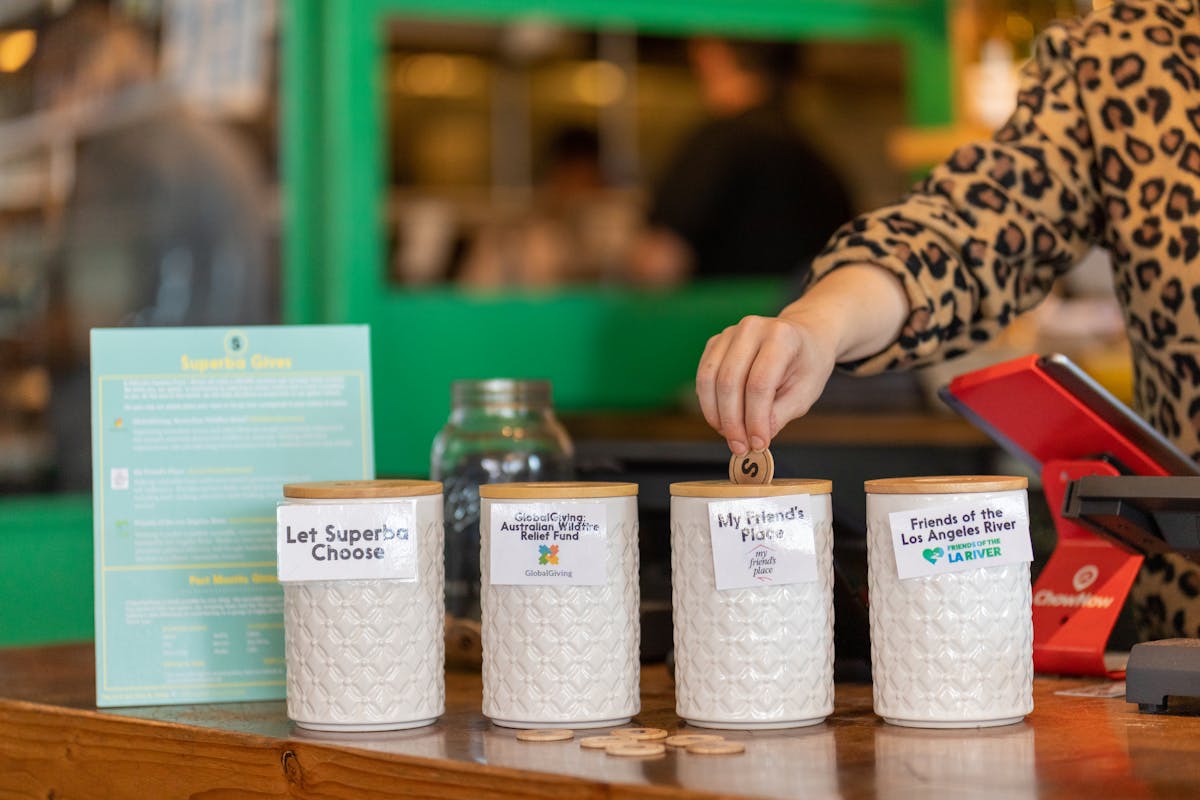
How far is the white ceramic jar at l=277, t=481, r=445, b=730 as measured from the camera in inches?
48.8

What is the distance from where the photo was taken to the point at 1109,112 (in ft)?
5.65

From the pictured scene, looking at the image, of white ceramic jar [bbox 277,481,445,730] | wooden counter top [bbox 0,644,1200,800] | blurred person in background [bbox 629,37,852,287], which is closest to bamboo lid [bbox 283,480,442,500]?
white ceramic jar [bbox 277,481,445,730]

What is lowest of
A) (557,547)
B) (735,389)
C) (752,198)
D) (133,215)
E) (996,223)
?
(557,547)

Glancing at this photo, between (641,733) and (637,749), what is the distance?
0.07 metres

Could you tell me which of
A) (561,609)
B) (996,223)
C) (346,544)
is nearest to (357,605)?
(346,544)

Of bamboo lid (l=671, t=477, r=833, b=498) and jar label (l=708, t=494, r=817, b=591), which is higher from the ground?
bamboo lid (l=671, t=477, r=833, b=498)

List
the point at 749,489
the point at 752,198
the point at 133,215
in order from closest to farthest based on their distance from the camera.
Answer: the point at 749,489
the point at 133,215
the point at 752,198

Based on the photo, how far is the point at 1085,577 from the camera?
1.49 meters

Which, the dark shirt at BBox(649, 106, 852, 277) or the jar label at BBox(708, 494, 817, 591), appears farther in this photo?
the dark shirt at BBox(649, 106, 852, 277)

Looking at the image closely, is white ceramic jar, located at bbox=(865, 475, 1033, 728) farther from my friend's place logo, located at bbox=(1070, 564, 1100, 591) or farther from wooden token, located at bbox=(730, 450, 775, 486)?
my friend's place logo, located at bbox=(1070, 564, 1100, 591)

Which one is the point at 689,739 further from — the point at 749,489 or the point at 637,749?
the point at 749,489

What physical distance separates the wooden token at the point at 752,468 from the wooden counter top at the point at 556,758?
19 cm

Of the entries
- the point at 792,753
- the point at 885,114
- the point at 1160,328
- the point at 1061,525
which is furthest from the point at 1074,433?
the point at 885,114

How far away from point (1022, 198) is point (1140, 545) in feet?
1.39
